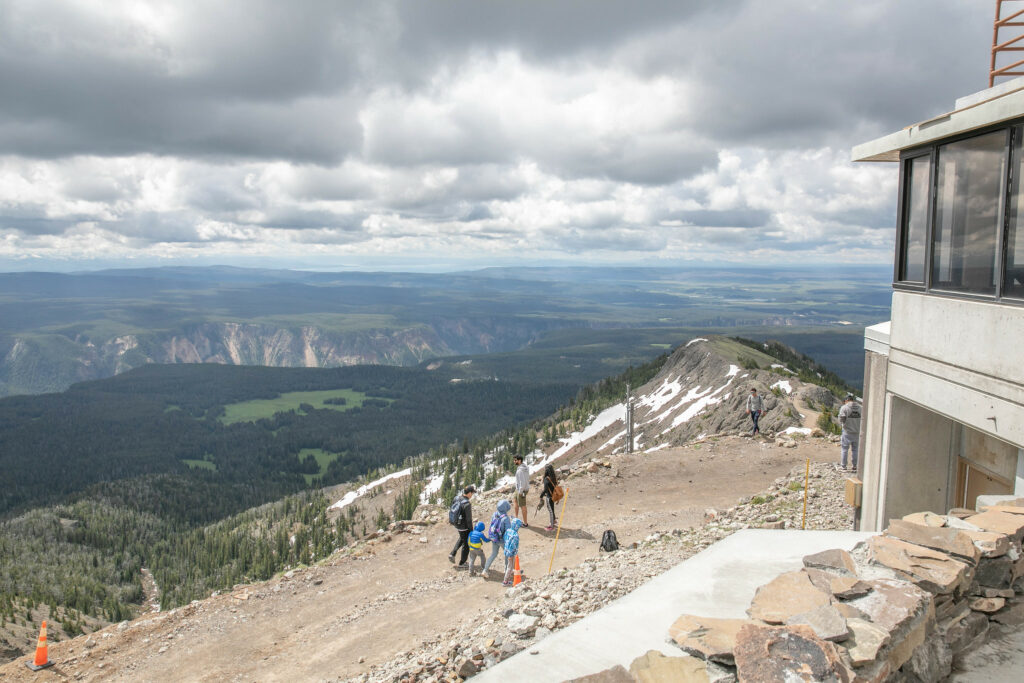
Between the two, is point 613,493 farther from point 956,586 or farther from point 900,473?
point 956,586

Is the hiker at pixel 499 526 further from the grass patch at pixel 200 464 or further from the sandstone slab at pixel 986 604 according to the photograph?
the grass patch at pixel 200 464

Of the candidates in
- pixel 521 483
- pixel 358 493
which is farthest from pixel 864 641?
pixel 358 493

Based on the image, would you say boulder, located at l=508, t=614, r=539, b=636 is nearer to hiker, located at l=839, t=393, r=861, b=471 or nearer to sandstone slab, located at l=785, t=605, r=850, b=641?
sandstone slab, located at l=785, t=605, r=850, b=641

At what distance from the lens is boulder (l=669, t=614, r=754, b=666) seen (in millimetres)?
5336

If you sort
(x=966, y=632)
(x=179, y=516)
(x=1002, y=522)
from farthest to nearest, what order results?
(x=179, y=516), (x=1002, y=522), (x=966, y=632)

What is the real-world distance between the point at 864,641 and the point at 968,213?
756 centimetres

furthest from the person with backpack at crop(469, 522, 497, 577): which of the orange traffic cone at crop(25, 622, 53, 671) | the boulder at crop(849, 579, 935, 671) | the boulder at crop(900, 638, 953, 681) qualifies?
the boulder at crop(849, 579, 935, 671)

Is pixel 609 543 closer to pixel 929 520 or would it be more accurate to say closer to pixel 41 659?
pixel 929 520

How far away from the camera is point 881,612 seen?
580 cm

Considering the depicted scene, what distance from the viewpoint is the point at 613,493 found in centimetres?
2650

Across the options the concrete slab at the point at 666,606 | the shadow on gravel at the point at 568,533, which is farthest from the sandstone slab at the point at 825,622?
the shadow on gravel at the point at 568,533

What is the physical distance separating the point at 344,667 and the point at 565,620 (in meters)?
6.15

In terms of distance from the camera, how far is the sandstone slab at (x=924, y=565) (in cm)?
637

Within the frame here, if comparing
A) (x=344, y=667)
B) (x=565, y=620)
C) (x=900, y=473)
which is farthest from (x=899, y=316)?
(x=344, y=667)
